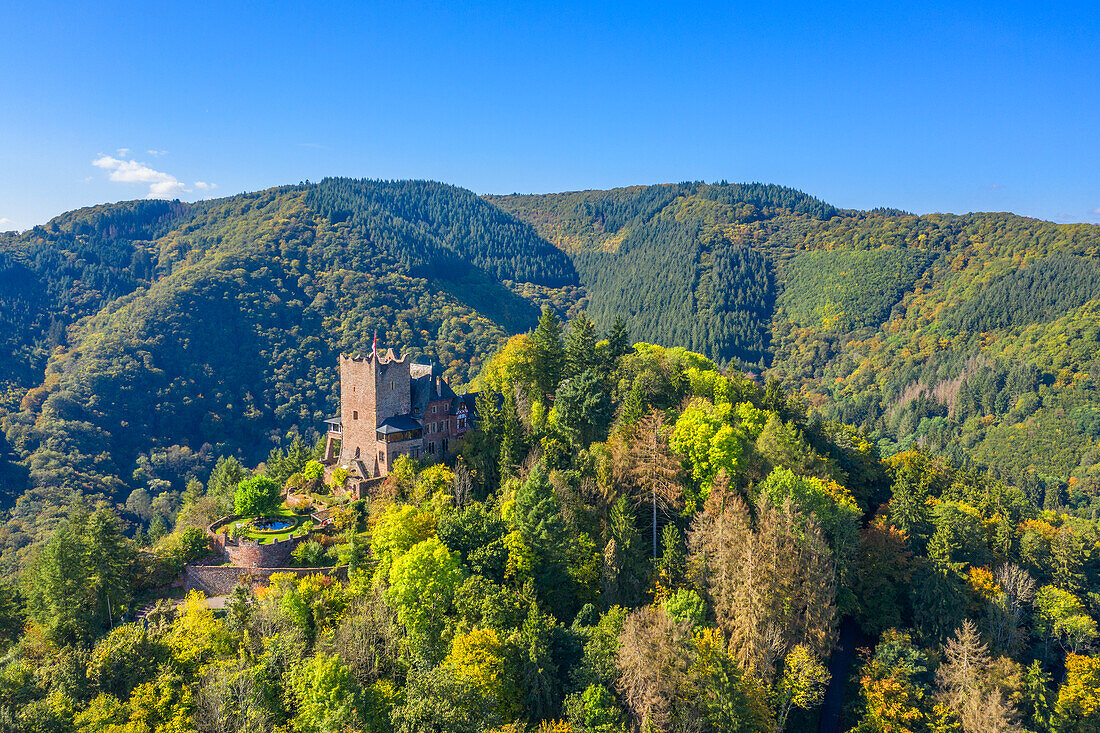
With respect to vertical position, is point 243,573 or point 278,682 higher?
point 243,573

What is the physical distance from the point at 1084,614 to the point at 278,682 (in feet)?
211

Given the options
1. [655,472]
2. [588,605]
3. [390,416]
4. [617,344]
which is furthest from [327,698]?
[617,344]

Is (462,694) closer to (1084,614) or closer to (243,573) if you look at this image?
(243,573)

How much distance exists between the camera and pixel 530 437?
56.9 m

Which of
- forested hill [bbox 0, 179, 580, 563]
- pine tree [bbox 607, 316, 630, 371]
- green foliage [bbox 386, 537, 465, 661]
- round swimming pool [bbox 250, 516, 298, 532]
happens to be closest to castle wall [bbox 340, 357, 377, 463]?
round swimming pool [bbox 250, 516, 298, 532]

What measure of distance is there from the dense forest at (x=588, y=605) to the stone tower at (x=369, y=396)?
4.41 metres

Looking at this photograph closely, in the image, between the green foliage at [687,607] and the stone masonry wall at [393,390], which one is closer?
the green foliage at [687,607]

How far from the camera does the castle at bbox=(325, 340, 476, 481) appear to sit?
56.1 meters

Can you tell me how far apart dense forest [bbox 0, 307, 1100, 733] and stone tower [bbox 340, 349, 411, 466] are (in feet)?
14.5

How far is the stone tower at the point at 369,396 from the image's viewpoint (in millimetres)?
56250

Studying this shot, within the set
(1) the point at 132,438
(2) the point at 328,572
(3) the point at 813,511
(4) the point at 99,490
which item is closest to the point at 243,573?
(2) the point at 328,572

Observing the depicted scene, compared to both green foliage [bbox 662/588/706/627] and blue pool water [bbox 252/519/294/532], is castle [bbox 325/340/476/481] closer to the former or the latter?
blue pool water [bbox 252/519/294/532]

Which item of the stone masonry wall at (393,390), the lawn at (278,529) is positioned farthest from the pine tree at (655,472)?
the lawn at (278,529)

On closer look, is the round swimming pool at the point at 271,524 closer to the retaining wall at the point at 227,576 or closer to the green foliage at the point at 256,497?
the green foliage at the point at 256,497
